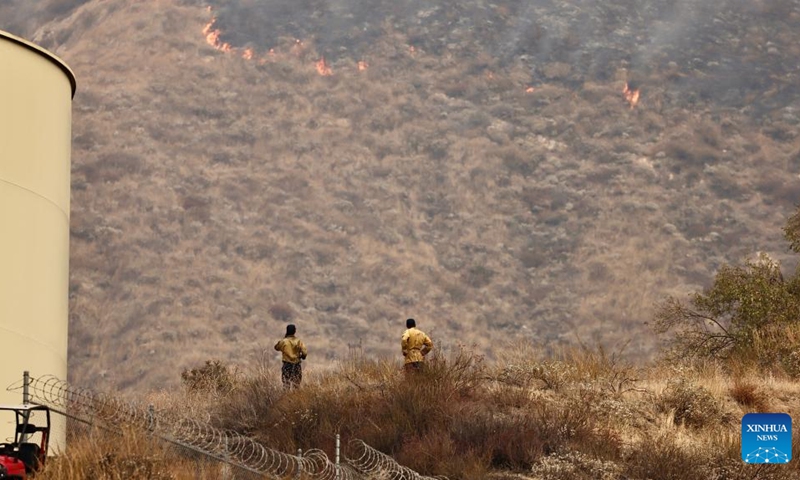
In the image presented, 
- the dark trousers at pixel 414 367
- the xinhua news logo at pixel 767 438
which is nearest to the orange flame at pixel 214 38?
the dark trousers at pixel 414 367

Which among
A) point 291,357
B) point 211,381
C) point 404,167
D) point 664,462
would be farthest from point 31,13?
point 664,462

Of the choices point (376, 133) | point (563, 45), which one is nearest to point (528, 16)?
point (563, 45)

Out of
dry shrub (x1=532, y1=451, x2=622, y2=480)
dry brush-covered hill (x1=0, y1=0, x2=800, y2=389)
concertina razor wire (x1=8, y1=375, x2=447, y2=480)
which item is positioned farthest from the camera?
dry brush-covered hill (x1=0, y1=0, x2=800, y2=389)

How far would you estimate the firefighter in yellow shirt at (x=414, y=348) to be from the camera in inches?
828

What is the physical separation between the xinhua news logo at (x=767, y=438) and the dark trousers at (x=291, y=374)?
10.3 m

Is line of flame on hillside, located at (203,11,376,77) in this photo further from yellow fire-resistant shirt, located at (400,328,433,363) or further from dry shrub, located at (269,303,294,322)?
yellow fire-resistant shirt, located at (400,328,433,363)

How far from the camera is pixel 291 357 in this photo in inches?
861

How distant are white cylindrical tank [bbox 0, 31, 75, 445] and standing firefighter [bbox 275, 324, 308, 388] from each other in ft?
14.4

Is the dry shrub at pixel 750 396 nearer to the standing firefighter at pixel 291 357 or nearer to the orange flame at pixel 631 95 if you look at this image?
the standing firefighter at pixel 291 357

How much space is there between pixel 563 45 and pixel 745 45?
15310mm

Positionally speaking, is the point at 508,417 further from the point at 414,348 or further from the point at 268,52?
the point at 268,52

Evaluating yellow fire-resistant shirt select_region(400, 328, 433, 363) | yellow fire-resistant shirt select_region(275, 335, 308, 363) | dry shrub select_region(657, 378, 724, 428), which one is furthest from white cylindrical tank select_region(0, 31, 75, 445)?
dry shrub select_region(657, 378, 724, 428)

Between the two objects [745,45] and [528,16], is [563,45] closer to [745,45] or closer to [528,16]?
[528,16]

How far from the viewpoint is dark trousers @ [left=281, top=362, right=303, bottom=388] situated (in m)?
21.8
